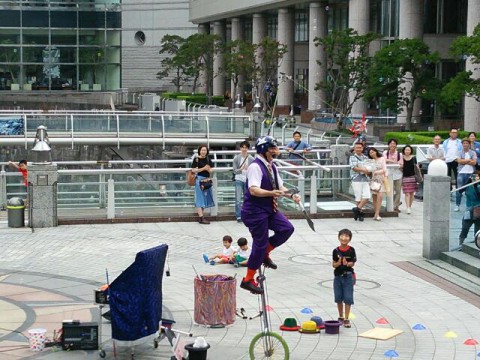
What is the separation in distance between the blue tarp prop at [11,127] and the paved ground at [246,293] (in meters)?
19.9

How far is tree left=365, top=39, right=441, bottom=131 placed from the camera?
46719 millimetres

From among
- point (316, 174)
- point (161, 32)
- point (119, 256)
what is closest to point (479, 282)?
point (119, 256)

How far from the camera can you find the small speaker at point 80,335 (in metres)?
12.7

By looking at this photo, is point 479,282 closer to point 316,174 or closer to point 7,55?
point 316,174

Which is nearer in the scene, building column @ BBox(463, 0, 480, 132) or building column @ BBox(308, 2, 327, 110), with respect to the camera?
building column @ BBox(463, 0, 480, 132)

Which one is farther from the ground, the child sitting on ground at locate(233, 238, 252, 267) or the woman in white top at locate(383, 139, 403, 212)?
the woman in white top at locate(383, 139, 403, 212)

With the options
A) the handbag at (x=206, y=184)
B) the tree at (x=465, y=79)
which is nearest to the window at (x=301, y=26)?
the tree at (x=465, y=79)

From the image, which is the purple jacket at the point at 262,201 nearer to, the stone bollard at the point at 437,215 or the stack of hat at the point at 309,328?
the stack of hat at the point at 309,328

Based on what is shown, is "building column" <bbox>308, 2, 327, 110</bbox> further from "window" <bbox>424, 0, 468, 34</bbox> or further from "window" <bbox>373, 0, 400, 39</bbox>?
"window" <bbox>424, 0, 468, 34</bbox>

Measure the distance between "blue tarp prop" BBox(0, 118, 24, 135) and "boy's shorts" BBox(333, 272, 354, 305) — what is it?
29.6m

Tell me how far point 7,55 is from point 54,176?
177 feet

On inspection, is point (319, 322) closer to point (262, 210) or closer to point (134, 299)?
point (262, 210)

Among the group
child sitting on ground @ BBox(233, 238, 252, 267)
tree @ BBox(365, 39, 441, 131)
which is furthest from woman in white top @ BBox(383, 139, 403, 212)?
tree @ BBox(365, 39, 441, 131)

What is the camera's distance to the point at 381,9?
62.2 metres
